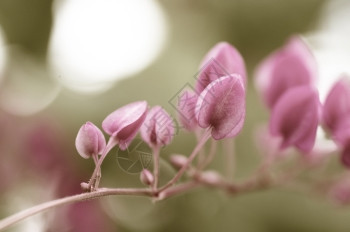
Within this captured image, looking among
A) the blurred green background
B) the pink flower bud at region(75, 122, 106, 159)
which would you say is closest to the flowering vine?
the pink flower bud at region(75, 122, 106, 159)

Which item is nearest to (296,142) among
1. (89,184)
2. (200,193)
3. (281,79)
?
(281,79)

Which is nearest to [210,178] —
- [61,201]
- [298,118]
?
[298,118]

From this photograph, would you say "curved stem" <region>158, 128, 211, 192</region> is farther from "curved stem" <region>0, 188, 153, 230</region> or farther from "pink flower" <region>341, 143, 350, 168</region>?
"pink flower" <region>341, 143, 350, 168</region>

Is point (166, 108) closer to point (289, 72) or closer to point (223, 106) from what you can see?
point (289, 72)

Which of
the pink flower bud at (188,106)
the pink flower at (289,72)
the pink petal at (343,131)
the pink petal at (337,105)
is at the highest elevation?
the pink flower bud at (188,106)

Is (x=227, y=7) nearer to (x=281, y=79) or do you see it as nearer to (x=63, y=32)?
(x=63, y=32)

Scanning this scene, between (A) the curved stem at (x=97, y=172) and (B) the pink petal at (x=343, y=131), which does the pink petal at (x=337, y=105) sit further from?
(A) the curved stem at (x=97, y=172)

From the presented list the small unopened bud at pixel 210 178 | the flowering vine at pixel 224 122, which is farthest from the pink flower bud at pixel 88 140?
the small unopened bud at pixel 210 178
